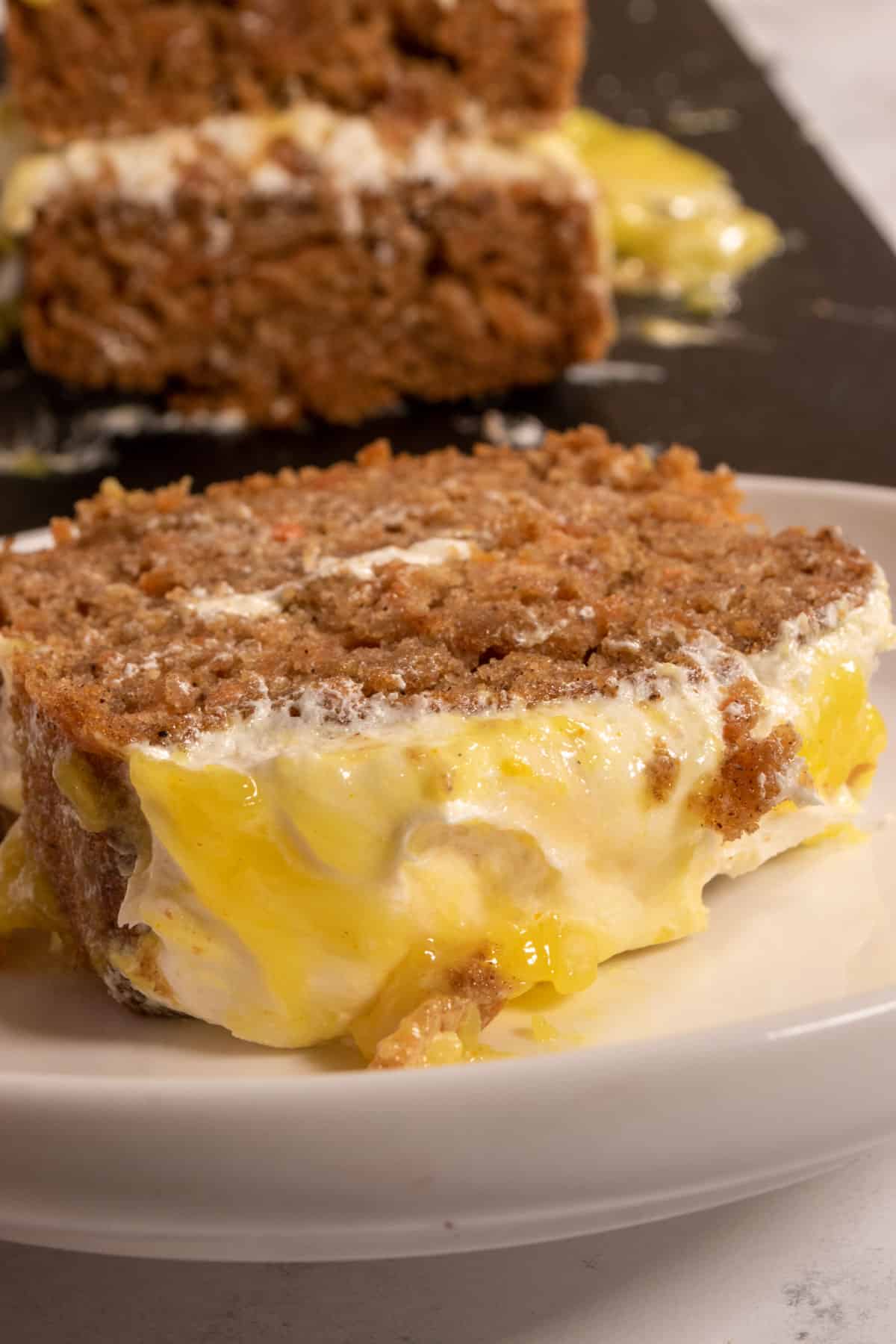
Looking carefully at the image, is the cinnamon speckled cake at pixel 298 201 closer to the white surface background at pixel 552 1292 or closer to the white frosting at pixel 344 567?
the white frosting at pixel 344 567

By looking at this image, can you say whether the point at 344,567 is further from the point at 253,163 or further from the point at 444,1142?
the point at 253,163

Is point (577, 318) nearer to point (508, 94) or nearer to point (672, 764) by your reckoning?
point (508, 94)

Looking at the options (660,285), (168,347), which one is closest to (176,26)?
(168,347)

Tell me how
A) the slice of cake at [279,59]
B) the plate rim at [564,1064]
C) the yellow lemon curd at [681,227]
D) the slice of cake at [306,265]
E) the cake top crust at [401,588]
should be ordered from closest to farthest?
the plate rim at [564,1064], the cake top crust at [401,588], the slice of cake at [279,59], the slice of cake at [306,265], the yellow lemon curd at [681,227]

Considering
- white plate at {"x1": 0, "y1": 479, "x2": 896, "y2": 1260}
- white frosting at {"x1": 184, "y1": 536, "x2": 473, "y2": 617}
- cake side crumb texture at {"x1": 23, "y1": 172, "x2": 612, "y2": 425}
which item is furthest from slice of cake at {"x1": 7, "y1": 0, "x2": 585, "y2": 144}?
white plate at {"x1": 0, "y1": 479, "x2": 896, "y2": 1260}

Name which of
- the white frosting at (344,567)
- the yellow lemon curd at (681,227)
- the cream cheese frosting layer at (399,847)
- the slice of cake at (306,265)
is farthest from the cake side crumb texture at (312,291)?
the cream cheese frosting layer at (399,847)

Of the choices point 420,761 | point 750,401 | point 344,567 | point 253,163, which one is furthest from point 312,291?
point 420,761
